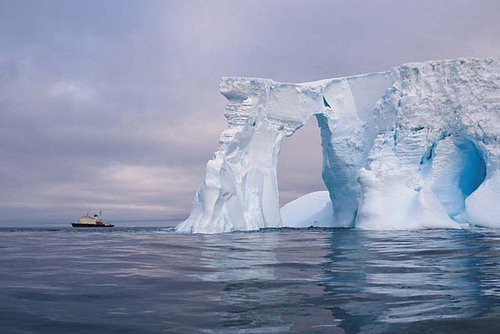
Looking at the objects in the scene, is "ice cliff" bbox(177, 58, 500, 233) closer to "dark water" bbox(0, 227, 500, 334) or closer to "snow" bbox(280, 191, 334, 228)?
"snow" bbox(280, 191, 334, 228)

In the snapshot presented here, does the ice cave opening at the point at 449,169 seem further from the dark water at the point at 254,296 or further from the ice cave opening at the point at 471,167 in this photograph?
the dark water at the point at 254,296

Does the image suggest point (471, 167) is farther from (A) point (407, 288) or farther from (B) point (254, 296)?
(B) point (254, 296)

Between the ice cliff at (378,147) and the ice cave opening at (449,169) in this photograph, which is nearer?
the ice cliff at (378,147)

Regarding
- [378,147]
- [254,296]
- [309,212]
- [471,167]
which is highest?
[378,147]

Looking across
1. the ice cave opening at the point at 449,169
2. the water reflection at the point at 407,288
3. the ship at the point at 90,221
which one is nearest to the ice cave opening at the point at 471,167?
the ice cave opening at the point at 449,169

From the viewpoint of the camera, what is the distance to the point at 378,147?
92.9 ft

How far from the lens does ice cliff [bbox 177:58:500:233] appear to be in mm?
25781

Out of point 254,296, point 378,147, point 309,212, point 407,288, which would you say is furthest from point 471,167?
point 254,296

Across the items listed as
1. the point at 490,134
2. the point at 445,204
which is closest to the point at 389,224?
the point at 445,204

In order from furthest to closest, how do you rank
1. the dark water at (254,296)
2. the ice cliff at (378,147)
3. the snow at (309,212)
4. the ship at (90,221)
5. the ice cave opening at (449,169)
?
the ship at (90,221)
the snow at (309,212)
the ice cave opening at (449,169)
the ice cliff at (378,147)
the dark water at (254,296)

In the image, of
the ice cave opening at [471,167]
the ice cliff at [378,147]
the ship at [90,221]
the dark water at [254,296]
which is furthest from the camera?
the ship at [90,221]

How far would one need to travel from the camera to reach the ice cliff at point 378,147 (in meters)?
25.8

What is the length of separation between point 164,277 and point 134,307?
7.63 ft

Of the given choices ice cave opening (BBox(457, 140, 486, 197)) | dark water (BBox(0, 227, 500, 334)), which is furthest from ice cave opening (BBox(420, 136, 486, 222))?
dark water (BBox(0, 227, 500, 334))
